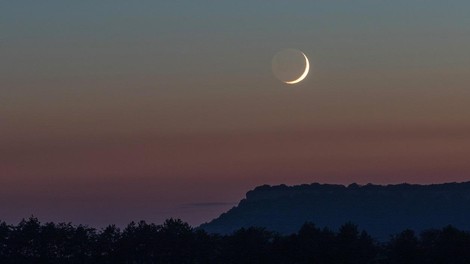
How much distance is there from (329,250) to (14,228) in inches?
1569

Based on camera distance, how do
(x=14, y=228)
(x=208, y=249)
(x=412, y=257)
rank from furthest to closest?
(x=14, y=228)
(x=208, y=249)
(x=412, y=257)

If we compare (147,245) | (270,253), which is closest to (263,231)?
(270,253)

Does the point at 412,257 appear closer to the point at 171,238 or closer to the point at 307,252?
the point at 307,252

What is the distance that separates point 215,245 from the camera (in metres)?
118

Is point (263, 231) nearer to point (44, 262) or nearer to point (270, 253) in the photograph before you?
point (270, 253)

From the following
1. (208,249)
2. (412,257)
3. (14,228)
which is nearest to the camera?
(412,257)

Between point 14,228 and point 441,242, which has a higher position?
point 14,228

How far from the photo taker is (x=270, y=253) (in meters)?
113

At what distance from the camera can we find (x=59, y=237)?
124625mm

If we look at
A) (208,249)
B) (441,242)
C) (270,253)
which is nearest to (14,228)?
(208,249)

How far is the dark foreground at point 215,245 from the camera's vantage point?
362ft

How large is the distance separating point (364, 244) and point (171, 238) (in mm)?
22228

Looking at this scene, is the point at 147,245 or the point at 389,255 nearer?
the point at 389,255

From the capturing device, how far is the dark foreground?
110188 millimetres
